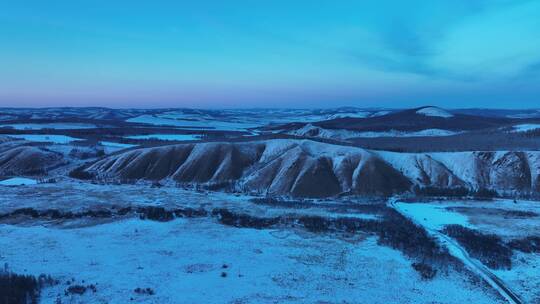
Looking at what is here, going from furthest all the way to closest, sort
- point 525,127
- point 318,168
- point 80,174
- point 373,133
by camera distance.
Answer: point 373,133 < point 525,127 < point 80,174 < point 318,168

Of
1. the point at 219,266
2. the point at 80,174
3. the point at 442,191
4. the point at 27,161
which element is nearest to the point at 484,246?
the point at 219,266

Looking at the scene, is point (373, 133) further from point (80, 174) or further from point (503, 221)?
point (503, 221)

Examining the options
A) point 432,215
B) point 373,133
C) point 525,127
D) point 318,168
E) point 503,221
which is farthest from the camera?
point 373,133

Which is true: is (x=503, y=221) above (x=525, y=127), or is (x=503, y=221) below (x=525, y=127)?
below

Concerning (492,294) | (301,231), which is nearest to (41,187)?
(301,231)

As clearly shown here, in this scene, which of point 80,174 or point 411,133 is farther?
point 411,133

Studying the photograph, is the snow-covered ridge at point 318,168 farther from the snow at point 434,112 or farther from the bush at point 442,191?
the snow at point 434,112

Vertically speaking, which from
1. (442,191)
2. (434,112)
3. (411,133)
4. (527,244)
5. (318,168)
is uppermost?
(434,112)

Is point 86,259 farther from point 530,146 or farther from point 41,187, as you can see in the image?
point 530,146
